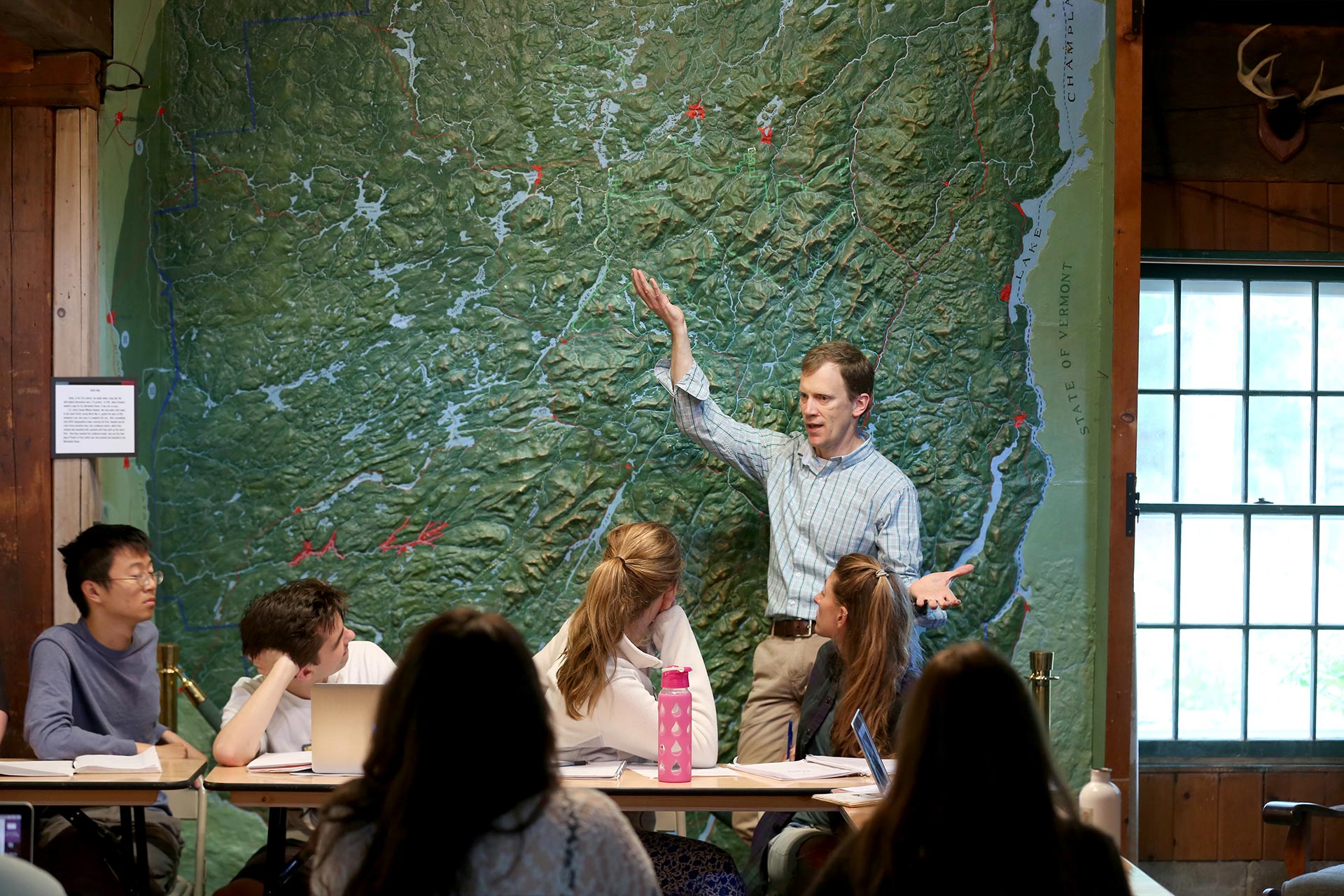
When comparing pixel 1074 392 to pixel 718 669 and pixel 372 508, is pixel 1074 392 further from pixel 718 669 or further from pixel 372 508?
pixel 372 508

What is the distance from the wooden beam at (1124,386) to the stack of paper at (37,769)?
3199 mm

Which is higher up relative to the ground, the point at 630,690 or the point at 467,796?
the point at 467,796

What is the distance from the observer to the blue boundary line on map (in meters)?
4.35

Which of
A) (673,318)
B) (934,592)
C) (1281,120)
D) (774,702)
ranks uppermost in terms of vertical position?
(1281,120)

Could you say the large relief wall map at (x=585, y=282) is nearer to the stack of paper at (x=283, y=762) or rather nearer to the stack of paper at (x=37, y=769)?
the stack of paper at (x=283, y=762)

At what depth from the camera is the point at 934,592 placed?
3.65 meters

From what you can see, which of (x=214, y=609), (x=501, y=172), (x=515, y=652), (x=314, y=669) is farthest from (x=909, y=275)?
(x=515, y=652)

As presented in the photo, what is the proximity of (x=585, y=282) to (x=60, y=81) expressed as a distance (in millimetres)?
1889

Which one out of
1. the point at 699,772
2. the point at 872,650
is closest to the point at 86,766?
the point at 699,772

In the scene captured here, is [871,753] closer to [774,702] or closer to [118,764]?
[774,702]

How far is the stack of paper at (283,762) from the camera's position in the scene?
2.91m

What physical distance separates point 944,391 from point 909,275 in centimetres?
43

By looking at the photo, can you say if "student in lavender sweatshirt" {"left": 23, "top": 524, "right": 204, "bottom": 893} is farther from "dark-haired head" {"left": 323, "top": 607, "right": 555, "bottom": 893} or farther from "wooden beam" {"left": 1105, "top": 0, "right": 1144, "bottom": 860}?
"wooden beam" {"left": 1105, "top": 0, "right": 1144, "bottom": 860}

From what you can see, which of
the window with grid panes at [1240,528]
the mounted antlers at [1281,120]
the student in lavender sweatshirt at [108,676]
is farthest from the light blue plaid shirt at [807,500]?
the mounted antlers at [1281,120]
